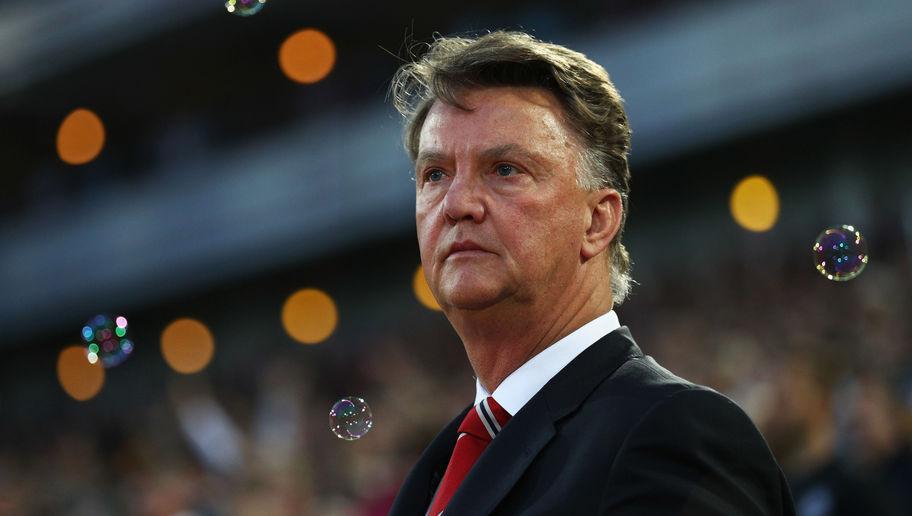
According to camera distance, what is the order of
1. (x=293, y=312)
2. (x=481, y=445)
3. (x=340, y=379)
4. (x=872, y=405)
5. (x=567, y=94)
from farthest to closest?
(x=293, y=312) → (x=340, y=379) → (x=872, y=405) → (x=567, y=94) → (x=481, y=445)

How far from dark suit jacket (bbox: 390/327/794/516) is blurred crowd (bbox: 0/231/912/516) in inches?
104

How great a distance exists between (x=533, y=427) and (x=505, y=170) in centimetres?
65

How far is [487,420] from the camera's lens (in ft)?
10.2

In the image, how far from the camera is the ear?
333cm

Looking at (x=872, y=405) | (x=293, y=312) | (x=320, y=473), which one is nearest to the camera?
(x=872, y=405)

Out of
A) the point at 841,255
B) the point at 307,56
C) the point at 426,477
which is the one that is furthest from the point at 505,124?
the point at 307,56

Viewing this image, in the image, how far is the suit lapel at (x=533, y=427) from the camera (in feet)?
9.15

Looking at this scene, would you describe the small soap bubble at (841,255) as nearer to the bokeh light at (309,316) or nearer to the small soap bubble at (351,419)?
the small soap bubble at (351,419)

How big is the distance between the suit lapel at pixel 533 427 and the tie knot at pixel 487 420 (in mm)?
136

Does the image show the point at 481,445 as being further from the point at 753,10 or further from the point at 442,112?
the point at 753,10

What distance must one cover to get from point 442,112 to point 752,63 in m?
9.71

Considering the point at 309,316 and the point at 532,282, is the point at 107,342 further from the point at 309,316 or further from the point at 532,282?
the point at 309,316

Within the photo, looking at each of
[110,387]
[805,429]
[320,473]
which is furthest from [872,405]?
[110,387]

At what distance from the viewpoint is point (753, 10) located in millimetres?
12602
